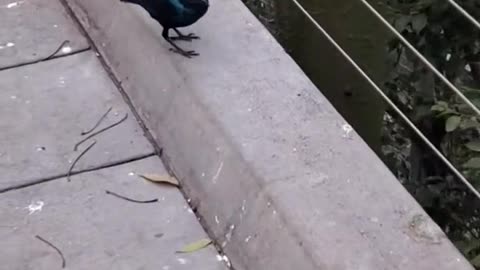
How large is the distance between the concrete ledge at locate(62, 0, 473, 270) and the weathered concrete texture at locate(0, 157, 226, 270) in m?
0.09

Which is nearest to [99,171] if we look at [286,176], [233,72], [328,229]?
[233,72]

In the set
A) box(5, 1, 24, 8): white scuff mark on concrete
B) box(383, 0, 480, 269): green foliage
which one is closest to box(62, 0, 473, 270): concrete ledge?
box(383, 0, 480, 269): green foliage

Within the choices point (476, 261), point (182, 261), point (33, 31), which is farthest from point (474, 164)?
point (33, 31)

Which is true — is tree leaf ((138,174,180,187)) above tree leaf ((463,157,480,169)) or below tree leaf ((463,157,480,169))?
below

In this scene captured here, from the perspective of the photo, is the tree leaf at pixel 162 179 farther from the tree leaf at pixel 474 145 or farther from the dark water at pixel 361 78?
the tree leaf at pixel 474 145

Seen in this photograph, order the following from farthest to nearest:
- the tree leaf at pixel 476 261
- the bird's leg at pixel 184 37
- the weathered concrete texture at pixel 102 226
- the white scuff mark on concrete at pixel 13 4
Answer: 1. the white scuff mark on concrete at pixel 13 4
2. the bird's leg at pixel 184 37
3. the weathered concrete texture at pixel 102 226
4. the tree leaf at pixel 476 261

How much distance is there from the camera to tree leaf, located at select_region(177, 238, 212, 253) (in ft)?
10.7

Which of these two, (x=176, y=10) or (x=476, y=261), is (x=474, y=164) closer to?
(x=476, y=261)

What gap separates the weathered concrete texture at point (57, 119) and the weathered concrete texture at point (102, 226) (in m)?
0.10

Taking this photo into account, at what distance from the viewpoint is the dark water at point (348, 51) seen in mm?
3754

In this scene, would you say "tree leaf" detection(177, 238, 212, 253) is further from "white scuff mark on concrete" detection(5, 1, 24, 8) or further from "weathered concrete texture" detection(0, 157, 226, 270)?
"white scuff mark on concrete" detection(5, 1, 24, 8)

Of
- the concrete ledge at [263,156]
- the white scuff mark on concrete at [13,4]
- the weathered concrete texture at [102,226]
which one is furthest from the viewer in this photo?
the white scuff mark on concrete at [13,4]

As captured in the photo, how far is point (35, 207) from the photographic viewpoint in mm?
3465

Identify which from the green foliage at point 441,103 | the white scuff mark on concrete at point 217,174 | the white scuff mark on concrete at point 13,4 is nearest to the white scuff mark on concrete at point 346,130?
the green foliage at point 441,103
